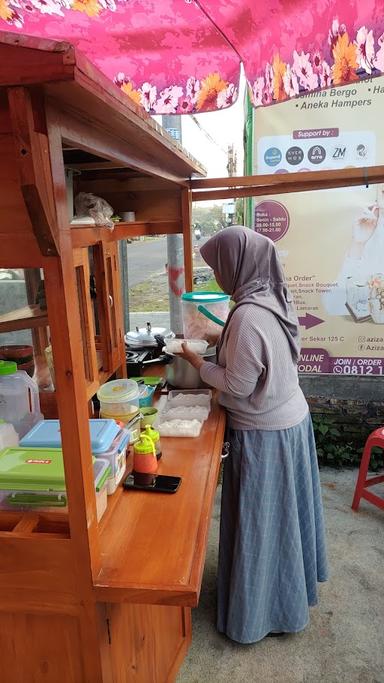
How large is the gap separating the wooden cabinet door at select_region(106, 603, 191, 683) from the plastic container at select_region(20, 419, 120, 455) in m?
0.40

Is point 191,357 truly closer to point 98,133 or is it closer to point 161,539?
point 161,539

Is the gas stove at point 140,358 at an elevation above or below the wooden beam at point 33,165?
below

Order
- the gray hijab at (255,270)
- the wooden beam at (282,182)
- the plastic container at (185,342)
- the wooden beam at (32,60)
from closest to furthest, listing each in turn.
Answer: the wooden beam at (32,60) < the gray hijab at (255,270) < the plastic container at (185,342) < the wooden beam at (282,182)

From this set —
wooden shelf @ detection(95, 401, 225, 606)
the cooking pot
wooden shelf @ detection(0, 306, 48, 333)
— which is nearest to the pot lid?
the cooking pot

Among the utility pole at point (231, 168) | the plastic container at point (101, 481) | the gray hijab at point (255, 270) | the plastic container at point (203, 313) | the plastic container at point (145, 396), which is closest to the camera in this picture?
the plastic container at point (101, 481)

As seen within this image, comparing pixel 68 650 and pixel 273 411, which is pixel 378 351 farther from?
pixel 68 650

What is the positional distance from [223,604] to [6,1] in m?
2.79

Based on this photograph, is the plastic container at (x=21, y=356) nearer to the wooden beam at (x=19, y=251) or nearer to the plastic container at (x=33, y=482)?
the plastic container at (x=33, y=482)

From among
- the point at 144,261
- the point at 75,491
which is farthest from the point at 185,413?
the point at 144,261

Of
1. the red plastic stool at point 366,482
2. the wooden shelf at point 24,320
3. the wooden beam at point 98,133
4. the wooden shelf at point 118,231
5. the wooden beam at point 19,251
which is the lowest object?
the red plastic stool at point 366,482

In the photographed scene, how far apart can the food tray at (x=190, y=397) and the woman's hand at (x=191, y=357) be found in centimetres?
13

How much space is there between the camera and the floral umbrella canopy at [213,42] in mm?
1765

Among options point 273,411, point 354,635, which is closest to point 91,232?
point 273,411

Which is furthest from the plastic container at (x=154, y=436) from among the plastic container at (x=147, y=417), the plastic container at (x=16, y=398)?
the plastic container at (x=16, y=398)
